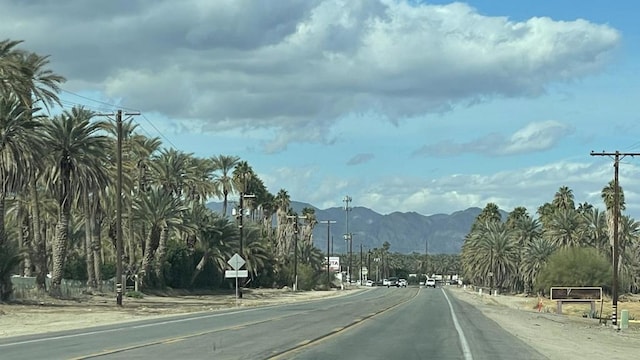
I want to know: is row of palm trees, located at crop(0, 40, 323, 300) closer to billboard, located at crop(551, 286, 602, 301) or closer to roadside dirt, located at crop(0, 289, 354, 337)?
roadside dirt, located at crop(0, 289, 354, 337)

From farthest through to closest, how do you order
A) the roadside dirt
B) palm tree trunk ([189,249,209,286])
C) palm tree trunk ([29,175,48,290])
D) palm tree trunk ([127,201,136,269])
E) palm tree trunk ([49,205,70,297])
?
1. palm tree trunk ([189,249,209,286])
2. palm tree trunk ([127,201,136,269])
3. palm tree trunk ([49,205,70,297])
4. palm tree trunk ([29,175,48,290])
5. the roadside dirt

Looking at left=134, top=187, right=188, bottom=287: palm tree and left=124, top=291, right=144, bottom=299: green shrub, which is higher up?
left=134, top=187, right=188, bottom=287: palm tree

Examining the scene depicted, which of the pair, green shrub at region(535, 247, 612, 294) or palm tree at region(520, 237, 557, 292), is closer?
green shrub at region(535, 247, 612, 294)

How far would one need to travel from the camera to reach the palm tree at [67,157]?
54.4 m

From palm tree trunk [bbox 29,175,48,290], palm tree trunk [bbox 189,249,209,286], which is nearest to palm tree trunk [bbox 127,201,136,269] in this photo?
palm tree trunk [bbox 189,249,209,286]

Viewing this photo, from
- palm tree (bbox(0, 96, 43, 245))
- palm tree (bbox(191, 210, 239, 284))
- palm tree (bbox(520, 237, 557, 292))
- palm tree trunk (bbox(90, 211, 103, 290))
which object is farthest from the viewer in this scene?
palm tree (bbox(520, 237, 557, 292))

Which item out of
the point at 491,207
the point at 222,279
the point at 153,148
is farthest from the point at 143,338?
the point at 491,207

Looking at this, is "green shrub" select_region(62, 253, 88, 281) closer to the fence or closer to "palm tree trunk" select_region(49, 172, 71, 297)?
the fence

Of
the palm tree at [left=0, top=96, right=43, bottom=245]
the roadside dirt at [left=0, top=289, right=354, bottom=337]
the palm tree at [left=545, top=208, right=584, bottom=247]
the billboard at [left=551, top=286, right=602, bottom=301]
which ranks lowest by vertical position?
the billboard at [left=551, top=286, right=602, bottom=301]

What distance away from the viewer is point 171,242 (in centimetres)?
8325

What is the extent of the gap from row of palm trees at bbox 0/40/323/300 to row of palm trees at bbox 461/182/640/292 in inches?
1141

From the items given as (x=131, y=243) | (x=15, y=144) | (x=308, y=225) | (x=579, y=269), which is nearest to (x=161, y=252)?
(x=131, y=243)

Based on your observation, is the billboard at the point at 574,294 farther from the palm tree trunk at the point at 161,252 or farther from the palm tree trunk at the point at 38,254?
the palm tree trunk at the point at 38,254

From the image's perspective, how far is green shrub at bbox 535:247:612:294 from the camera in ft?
277
